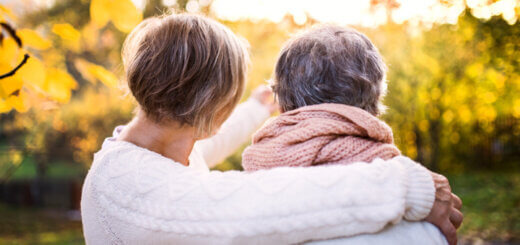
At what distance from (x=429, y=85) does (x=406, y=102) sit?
0.60 m

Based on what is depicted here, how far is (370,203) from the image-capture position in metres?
1.29

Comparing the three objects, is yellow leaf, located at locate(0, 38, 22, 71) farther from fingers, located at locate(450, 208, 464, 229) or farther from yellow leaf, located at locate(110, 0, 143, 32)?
fingers, located at locate(450, 208, 464, 229)

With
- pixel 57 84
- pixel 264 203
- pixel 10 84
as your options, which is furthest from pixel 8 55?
pixel 264 203

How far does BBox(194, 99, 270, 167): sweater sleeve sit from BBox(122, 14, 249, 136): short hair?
664mm

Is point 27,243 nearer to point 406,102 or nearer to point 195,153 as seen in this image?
point 195,153

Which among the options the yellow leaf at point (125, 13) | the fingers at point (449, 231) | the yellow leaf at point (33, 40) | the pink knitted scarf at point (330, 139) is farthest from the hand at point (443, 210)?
the yellow leaf at point (33, 40)

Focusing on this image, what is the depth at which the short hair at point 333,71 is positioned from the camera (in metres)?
1.60

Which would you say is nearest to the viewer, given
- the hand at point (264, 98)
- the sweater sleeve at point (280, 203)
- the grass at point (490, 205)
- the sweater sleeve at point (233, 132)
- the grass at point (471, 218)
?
the sweater sleeve at point (280, 203)

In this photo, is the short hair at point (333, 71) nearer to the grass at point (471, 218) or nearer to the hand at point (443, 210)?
the hand at point (443, 210)

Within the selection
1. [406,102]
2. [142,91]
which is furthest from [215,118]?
[406,102]

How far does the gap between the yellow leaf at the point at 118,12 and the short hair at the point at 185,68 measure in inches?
2.8

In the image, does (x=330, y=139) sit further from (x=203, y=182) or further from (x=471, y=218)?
(x=471, y=218)

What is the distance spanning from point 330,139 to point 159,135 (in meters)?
0.65

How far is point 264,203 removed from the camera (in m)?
1.32
